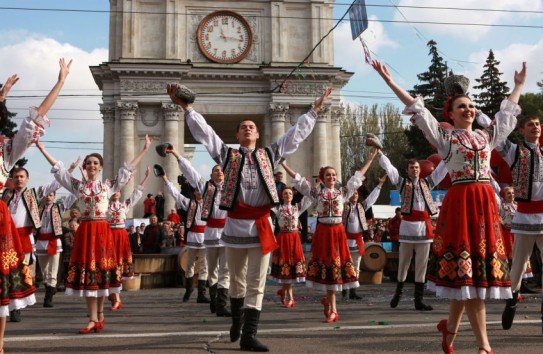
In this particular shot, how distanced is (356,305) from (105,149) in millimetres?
27765

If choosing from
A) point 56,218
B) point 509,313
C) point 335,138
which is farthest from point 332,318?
point 335,138

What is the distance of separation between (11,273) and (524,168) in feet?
17.9

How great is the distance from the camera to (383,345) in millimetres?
6309

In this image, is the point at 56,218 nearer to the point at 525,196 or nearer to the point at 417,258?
the point at 417,258

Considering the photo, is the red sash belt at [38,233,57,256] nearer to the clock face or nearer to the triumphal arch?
the triumphal arch

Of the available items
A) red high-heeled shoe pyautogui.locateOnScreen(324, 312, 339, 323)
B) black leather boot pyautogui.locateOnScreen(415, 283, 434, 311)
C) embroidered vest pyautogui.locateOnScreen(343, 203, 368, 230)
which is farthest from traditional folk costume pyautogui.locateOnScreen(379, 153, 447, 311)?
embroidered vest pyautogui.locateOnScreen(343, 203, 368, 230)

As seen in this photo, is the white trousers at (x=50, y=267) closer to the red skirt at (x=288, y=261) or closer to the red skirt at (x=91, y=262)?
the red skirt at (x=288, y=261)

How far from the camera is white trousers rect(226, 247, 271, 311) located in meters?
6.36

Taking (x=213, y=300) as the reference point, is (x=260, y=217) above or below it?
above

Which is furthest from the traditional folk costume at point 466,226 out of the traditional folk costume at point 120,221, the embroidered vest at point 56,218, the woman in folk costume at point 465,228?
the embroidered vest at point 56,218

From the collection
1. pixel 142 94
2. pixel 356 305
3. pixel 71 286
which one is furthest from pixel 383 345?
pixel 142 94

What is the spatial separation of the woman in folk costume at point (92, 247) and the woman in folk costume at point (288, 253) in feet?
12.5

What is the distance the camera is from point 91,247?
25.6 ft

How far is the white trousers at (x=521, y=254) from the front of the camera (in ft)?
23.8
